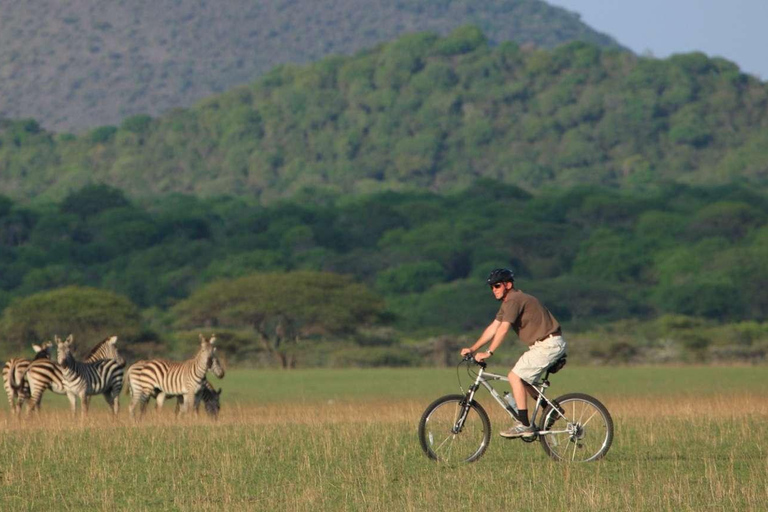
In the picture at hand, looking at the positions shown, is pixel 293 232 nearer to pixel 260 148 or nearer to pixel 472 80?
pixel 260 148

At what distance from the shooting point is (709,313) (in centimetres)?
7294

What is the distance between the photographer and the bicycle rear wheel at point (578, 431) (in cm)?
1010

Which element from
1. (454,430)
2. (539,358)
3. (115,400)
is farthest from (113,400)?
(539,358)

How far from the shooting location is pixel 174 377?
690 inches

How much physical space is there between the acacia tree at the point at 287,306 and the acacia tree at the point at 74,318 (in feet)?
23.9

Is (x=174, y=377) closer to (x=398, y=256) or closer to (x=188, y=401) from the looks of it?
(x=188, y=401)

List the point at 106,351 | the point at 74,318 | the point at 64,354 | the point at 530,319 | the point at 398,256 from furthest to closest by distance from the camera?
the point at 398,256
the point at 74,318
the point at 106,351
the point at 64,354
the point at 530,319

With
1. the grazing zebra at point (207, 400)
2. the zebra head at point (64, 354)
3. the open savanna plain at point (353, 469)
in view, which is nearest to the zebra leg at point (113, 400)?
the grazing zebra at point (207, 400)

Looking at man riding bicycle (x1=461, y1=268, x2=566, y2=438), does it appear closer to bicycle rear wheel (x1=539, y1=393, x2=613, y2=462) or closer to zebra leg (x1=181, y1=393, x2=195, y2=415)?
bicycle rear wheel (x1=539, y1=393, x2=613, y2=462)

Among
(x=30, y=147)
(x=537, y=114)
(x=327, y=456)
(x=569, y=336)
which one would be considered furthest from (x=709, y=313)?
(x=30, y=147)

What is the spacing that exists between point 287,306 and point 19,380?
38572 mm

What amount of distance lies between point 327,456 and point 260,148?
456 feet

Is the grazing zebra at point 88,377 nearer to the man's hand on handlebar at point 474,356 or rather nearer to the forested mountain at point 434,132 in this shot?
the man's hand on handlebar at point 474,356

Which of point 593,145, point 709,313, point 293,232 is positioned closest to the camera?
point 709,313
